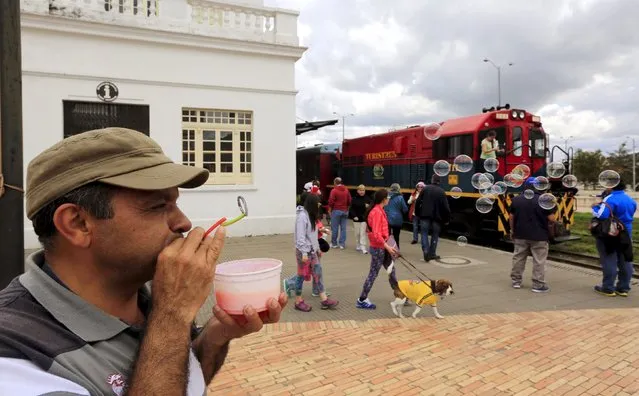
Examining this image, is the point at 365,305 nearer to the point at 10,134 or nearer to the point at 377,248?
the point at 377,248

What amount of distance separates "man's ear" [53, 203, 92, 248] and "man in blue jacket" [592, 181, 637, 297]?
25.9ft

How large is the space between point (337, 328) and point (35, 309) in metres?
4.74

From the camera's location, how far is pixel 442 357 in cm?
A: 470

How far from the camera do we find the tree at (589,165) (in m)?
44.0

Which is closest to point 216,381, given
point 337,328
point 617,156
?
point 337,328

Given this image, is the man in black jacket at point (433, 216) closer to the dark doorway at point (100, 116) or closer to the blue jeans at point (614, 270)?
the blue jeans at point (614, 270)

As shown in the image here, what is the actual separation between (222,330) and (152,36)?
11.2 metres

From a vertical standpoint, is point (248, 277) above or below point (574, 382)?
above

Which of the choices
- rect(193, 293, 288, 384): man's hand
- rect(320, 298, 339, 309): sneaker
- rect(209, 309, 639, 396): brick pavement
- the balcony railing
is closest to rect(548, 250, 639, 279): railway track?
rect(209, 309, 639, 396): brick pavement

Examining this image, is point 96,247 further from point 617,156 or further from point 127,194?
point 617,156

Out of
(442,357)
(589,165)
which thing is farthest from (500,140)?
(589,165)

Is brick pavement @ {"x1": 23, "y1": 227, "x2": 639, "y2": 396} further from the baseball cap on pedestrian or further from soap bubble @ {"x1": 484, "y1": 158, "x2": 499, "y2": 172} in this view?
soap bubble @ {"x1": 484, "y1": 158, "x2": 499, "y2": 172}

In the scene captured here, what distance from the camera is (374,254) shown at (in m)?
6.32

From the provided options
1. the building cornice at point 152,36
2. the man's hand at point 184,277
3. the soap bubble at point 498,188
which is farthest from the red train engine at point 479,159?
the man's hand at point 184,277
